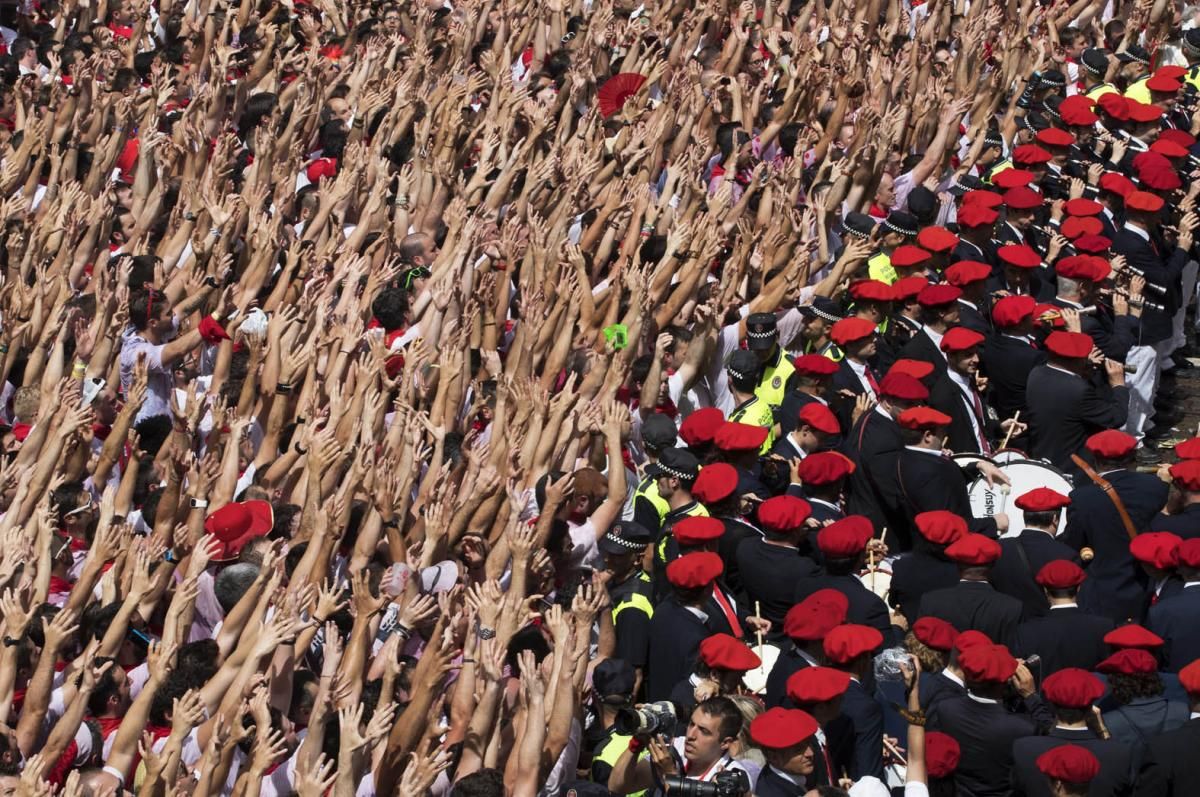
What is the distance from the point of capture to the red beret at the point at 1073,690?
25.1ft

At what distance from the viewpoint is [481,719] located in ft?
24.0

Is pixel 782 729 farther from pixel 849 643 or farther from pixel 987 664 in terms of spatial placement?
pixel 987 664

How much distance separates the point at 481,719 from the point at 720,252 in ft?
18.3

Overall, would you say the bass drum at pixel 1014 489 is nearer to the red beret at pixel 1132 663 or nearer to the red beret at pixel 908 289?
the red beret at pixel 908 289

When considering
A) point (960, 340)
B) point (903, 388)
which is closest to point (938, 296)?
point (960, 340)

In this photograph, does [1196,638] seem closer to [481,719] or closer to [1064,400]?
[1064,400]

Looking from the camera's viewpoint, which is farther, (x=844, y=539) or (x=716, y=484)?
(x=716, y=484)

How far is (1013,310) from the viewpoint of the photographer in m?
11.6

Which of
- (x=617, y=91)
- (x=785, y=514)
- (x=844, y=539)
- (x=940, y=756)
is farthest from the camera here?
(x=617, y=91)

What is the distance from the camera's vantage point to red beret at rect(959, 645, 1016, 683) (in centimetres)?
793

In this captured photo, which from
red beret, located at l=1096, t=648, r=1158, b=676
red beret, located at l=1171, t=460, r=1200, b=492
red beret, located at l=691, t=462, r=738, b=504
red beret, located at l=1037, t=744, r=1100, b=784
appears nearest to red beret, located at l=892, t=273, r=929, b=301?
red beret, located at l=1171, t=460, r=1200, b=492

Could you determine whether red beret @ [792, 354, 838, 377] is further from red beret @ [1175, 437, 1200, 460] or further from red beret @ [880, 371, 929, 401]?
red beret @ [1175, 437, 1200, 460]

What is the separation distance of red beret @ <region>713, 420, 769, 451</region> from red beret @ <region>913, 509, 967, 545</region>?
1015 millimetres

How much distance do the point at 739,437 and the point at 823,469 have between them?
0.45 m
